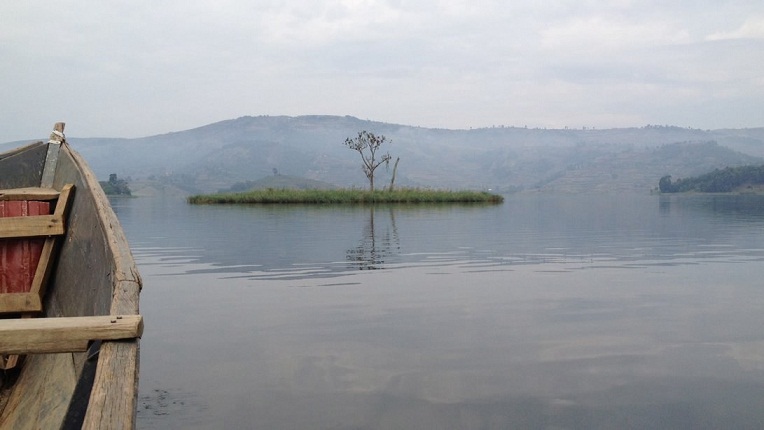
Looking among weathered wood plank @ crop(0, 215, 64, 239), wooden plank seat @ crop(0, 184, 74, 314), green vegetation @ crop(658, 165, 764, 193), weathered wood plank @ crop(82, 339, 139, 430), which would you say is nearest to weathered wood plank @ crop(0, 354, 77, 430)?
wooden plank seat @ crop(0, 184, 74, 314)

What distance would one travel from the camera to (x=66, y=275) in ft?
20.9

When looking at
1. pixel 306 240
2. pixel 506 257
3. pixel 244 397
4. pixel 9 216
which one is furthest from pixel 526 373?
pixel 306 240

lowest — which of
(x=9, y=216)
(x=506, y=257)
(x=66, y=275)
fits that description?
(x=506, y=257)

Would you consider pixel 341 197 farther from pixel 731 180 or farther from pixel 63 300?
pixel 731 180

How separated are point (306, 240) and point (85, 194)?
17372 millimetres

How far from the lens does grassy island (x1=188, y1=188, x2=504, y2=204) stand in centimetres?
5953

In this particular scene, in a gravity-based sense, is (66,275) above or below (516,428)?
above

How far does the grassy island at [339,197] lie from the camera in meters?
59.5

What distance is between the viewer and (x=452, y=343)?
28.2 feet

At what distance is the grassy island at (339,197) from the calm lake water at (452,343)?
41.0 m

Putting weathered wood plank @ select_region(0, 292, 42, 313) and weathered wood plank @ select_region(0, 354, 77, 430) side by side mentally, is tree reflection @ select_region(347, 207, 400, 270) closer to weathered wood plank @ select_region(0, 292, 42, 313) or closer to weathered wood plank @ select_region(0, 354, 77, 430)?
weathered wood plank @ select_region(0, 292, 42, 313)

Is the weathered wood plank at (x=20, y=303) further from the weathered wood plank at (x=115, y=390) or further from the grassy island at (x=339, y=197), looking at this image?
the grassy island at (x=339, y=197)

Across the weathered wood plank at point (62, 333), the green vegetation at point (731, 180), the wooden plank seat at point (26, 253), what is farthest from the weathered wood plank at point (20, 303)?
the green vegetation at point (731, 180)

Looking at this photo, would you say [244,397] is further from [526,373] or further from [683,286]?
[683,286]
